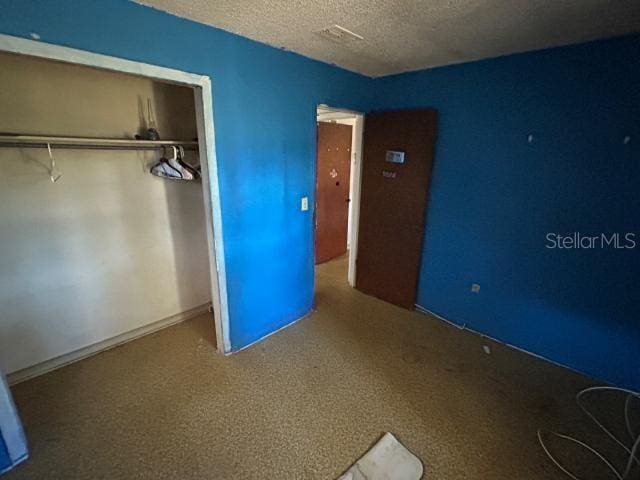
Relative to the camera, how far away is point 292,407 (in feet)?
5.99

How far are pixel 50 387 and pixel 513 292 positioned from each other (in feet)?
11.2

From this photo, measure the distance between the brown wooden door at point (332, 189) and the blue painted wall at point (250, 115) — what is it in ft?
3.36

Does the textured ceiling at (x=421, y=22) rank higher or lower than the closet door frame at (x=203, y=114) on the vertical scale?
higher

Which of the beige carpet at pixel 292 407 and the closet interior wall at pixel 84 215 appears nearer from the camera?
the beige carpet at pixel 292 407

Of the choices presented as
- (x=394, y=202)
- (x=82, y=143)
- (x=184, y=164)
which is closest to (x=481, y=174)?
(x=394, y=202)

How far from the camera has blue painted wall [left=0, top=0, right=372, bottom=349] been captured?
1.32 meters

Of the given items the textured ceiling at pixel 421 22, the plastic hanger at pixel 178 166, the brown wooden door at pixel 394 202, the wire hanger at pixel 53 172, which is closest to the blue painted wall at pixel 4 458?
the wire hanger at pixel 53 172

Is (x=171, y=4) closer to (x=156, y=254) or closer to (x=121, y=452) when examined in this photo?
(x=156, y=254)

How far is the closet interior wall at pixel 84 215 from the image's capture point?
1790 mm

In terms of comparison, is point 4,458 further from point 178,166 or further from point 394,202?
point 394,202

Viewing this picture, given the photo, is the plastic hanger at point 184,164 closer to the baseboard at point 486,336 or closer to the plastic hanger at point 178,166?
the plastic hanger at point 178,166

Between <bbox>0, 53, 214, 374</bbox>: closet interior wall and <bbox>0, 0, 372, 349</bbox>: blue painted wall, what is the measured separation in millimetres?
683

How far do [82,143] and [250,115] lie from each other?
3.57ft

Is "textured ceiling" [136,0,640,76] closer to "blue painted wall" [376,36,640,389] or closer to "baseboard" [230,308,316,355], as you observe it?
"blue painted wall" [376,36,640,389]
